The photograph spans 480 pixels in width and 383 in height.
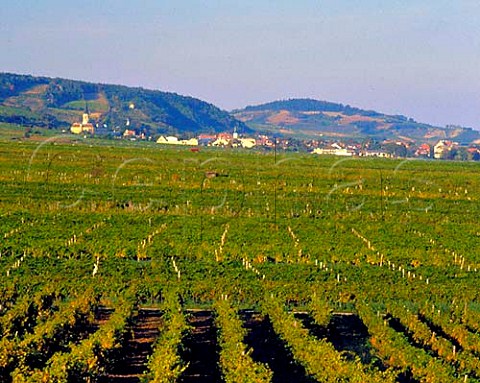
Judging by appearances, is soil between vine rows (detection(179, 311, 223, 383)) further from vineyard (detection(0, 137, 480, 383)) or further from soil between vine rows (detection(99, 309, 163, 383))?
soil between vine rows (detection(99, 309, 163, 383))

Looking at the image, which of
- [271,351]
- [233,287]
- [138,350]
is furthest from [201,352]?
[233,287]

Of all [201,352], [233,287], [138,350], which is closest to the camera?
[201,352]

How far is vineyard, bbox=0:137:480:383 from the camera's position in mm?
19547

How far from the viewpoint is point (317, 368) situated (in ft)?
62.1

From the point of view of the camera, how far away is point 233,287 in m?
29.8

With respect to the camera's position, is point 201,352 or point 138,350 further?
point 138,350

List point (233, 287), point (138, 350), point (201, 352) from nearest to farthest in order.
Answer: point (201, 352) → point (138, 350) → point (233, 287)

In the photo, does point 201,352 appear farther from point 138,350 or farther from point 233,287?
point 233,287

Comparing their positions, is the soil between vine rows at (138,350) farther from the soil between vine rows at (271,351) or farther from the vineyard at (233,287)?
the soil between vine rows at (271,351)

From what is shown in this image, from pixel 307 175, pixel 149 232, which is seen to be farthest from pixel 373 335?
pixel 307 175

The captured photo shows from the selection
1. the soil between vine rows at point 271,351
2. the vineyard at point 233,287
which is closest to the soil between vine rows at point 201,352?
the vineyard at point 233,287

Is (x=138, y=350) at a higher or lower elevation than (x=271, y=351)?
lower

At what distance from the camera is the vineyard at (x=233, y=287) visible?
1955cm

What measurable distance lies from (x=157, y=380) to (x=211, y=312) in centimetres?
1054
